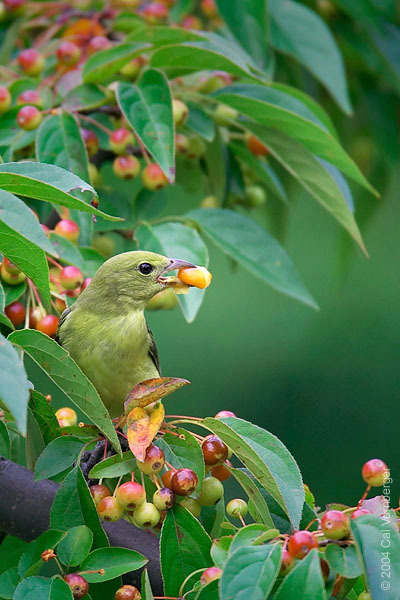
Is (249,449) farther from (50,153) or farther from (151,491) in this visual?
(50,153)

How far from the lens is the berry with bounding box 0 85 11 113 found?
2.99 meters

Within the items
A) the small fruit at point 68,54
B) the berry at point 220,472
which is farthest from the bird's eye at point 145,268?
the berry at point 220,472

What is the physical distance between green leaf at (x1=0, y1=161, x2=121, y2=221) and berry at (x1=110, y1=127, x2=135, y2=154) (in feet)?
4.07

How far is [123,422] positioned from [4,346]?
56 cm

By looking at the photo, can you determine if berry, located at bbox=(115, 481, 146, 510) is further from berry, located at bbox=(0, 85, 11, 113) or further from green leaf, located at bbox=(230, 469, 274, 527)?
berry, located at bbox=(0, 85, 11, 113)

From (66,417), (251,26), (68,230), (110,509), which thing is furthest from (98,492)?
(251,26)

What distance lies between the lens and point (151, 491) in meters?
2.05

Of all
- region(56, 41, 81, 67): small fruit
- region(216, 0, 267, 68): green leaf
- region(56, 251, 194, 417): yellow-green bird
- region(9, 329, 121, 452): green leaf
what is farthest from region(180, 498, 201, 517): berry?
region(216, 0, 267, 68): green leaf

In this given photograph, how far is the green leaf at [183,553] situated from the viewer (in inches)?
70.5

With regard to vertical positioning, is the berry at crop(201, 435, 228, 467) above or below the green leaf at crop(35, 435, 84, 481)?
above

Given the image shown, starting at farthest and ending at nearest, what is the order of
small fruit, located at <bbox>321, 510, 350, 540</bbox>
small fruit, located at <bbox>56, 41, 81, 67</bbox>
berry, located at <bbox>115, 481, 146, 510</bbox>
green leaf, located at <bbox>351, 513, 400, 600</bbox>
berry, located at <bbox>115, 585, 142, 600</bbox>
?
1. small fruit, located at <bbox>56, 41, 81, 67</bbox>
2. berry, located at <bbox>115, 481, 146, 510</bbox>
3. berry, located at <bbox>115, 585, 142, 600</bbox>
4. small fruit, located at <bbox>321, 510, 350, 540</bbox>
5. green leaf, located at <bbox>351, 513, 400, 600</bbox>

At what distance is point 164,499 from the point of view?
73.5 inches

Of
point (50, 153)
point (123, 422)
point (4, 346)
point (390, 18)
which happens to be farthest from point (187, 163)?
point (4, 346)

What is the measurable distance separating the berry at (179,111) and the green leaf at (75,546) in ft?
5.29
